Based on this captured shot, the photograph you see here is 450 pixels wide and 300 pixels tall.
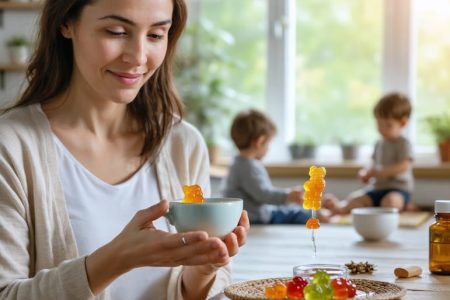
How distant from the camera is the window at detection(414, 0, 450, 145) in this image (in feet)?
15.5

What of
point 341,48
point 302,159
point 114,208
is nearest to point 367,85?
point 341,48

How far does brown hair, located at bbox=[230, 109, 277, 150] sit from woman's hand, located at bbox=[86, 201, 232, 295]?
2.63 metres

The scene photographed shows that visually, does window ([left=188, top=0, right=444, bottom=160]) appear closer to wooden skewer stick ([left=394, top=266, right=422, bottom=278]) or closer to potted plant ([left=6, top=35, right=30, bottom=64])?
potted plant ([left=6, top=35, right=30, bottom=64])

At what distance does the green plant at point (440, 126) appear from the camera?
4602 millimetres

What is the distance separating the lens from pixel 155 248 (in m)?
1.25

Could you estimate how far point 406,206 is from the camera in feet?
13.9

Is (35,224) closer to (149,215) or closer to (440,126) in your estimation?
(149,215)

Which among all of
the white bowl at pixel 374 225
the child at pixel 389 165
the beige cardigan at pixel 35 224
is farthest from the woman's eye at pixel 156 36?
the child at pixel 389 165

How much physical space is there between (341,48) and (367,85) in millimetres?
262

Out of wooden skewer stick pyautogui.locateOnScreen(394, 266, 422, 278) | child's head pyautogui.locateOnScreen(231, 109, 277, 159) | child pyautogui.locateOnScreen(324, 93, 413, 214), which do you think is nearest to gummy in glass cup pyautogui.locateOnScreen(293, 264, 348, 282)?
wooden skewer stick pyautogui.locateOnScreen(394, 266, 422, 278)

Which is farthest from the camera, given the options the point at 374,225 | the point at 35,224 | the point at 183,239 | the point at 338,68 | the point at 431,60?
the point at 338,68

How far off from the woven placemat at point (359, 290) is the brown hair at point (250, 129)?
8.14 feet

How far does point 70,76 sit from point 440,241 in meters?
0.82

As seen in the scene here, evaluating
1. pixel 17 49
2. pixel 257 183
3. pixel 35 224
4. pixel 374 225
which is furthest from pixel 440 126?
pixel 35 224
